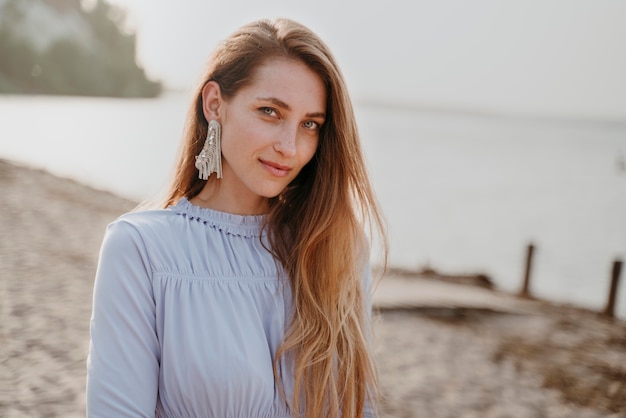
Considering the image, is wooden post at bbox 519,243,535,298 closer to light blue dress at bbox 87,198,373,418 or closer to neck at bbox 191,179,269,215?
neck at bbox 191,179,269,215

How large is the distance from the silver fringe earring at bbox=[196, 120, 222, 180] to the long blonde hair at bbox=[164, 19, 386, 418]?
95 millimetres

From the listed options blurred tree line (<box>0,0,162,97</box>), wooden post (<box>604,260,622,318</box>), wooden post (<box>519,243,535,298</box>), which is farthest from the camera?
blurred tree line (<box>0,0,162,97</box>)

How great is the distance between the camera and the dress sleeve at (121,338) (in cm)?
158

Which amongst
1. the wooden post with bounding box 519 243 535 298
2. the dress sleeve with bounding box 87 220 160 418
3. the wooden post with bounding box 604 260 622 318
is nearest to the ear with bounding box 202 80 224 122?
the dress sleeve with bounding box 87 220 160 418

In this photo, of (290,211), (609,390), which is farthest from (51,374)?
(609,390)

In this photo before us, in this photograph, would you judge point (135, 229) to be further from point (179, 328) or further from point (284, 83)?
point (284, 83)

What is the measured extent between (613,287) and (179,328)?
9145 millimetres

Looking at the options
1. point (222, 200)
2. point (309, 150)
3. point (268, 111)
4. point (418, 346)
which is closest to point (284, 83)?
point (268, 111)

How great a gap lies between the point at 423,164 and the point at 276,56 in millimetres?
41592

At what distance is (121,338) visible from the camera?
160 cm

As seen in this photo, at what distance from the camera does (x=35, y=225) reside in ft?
26.1

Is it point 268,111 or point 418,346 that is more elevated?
point 268,111

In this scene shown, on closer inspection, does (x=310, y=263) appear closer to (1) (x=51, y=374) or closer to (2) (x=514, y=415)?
(1) (x=51, y=374)

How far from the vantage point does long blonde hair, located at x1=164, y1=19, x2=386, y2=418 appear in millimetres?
1866
